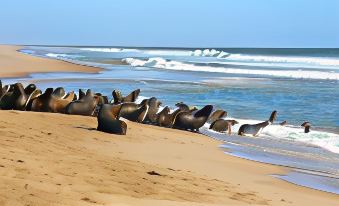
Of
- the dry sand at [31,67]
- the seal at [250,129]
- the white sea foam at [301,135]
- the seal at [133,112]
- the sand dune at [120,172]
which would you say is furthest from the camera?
the dry sand at [31,67]

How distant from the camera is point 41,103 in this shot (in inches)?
467

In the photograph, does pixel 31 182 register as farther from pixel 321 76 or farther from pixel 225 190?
pixel 321 76

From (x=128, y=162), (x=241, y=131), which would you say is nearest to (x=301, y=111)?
(x=241, y=131)

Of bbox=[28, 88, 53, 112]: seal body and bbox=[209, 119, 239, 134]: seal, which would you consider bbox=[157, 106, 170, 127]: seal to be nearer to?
bbox=[209, 119, 239, 134]: seal

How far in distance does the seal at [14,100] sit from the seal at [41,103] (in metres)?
0.23

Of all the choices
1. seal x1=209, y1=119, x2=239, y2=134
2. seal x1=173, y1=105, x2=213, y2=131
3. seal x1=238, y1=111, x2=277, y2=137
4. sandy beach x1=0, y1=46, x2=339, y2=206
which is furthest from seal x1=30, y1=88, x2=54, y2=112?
seal x1=238, y1=111, x2=277, y2=137

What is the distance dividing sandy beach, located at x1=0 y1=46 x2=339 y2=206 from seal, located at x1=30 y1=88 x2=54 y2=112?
1.81 metres

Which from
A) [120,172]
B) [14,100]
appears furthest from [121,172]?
[14,100]

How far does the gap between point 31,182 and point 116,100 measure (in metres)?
10.2

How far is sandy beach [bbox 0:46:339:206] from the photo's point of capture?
4707 mm

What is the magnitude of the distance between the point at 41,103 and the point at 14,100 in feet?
1.97

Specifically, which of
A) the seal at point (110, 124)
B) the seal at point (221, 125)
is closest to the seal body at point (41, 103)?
the seal at point (110, 124)

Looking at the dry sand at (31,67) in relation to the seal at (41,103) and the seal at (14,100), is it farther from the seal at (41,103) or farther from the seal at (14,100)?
the seal at (41,103)

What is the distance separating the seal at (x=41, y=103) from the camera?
38.7 feet
